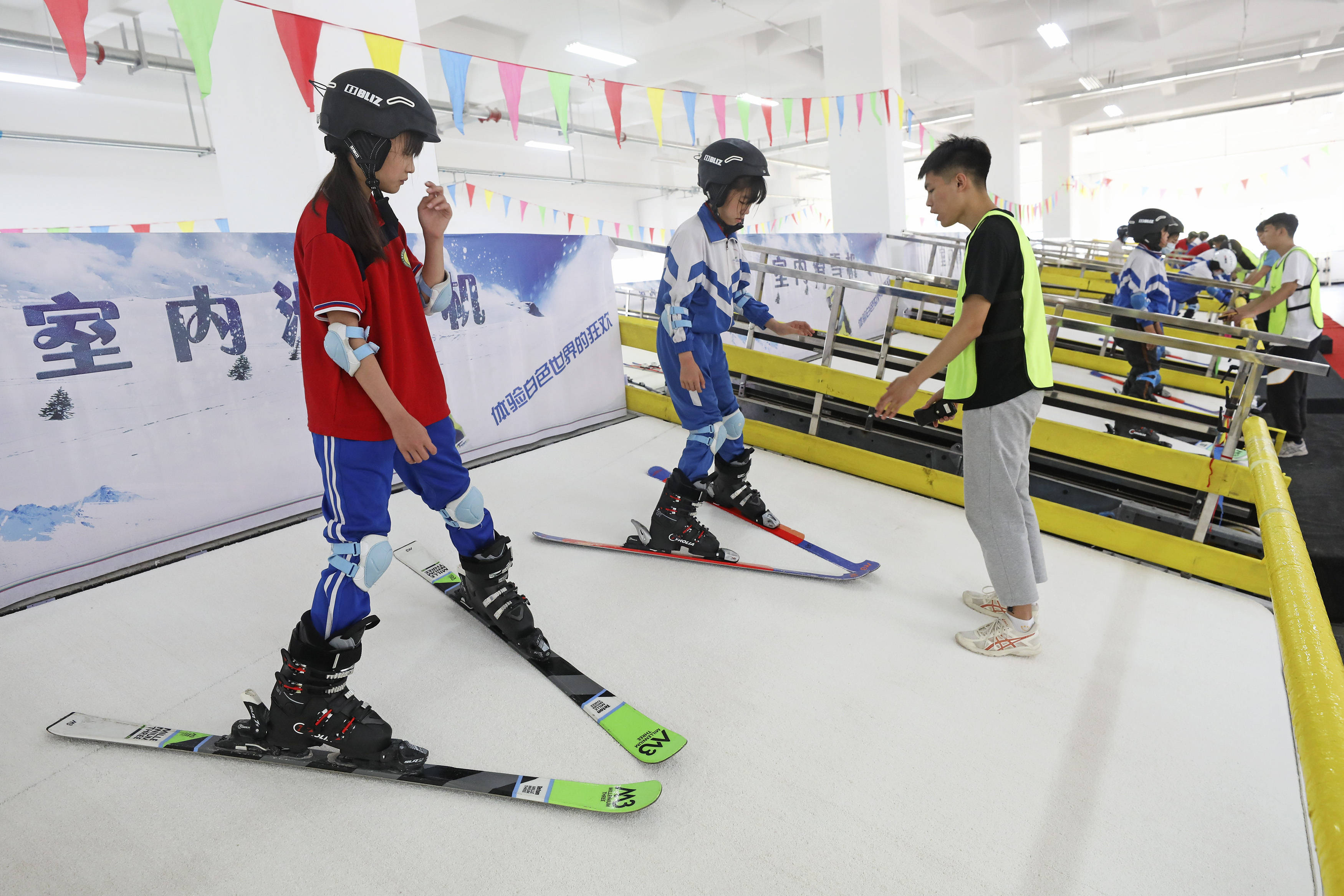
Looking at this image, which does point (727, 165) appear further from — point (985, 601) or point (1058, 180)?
point (1058, 180)

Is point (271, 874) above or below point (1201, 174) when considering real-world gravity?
below

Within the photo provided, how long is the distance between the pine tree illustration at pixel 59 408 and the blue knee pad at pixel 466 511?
1731 mm

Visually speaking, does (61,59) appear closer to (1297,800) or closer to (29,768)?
(29,768)

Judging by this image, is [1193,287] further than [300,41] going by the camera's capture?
Yes

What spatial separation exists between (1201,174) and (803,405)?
26.7 metres

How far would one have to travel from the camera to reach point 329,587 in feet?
5.48

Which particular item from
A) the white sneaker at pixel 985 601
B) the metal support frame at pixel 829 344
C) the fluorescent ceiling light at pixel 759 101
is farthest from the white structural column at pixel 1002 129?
the white sneaker at pixel 985 601

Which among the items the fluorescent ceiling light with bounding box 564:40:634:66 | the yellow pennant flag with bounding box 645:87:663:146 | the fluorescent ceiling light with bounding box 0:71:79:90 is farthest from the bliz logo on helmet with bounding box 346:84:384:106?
the fluorescent ceiling light with bounding box 0:71:79:90

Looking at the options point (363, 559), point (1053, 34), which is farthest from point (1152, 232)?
point (1053, 34)

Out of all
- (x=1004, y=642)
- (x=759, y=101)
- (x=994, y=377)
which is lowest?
(x=1004, y=642)

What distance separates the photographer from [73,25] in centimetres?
260

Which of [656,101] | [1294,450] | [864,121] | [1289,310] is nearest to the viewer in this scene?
[1294,450]

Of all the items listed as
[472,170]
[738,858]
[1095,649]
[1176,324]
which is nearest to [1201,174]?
[472,170]

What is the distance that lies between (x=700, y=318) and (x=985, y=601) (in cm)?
153
